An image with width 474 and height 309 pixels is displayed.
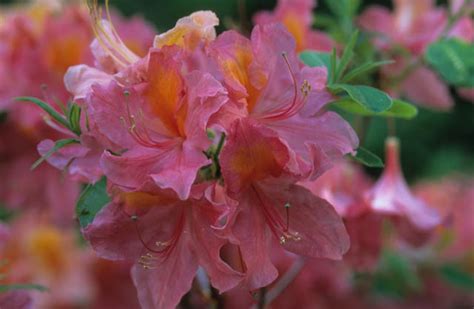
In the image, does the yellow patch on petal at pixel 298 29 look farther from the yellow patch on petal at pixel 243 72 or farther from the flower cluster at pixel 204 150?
the yellow patch on petal at pixel 243 72

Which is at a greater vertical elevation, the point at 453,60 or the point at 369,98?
the point at 369,98

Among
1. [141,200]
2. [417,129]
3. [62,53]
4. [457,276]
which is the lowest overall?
[417,129]

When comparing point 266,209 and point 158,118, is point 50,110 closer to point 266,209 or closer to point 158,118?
point 158,118

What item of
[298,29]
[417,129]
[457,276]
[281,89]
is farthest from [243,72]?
[417,129]

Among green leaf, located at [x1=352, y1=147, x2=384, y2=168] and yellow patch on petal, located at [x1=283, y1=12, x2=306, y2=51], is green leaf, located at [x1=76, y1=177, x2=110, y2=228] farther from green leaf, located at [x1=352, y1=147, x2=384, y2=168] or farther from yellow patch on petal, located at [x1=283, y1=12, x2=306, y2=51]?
yellow patch on petal, located at [x1=283, y1=12, x2=306, y2=51]

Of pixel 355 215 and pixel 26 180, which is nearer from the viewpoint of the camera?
pixel 355 215

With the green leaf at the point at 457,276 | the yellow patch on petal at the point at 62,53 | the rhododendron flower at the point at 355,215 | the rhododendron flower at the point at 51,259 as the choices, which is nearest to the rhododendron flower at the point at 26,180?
the yellow patch on petal at the point at 62,53

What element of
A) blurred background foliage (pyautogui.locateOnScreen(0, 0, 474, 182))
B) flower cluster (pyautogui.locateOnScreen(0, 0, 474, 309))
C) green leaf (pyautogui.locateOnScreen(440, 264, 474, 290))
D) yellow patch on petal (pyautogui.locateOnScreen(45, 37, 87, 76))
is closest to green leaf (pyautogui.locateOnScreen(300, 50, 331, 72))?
flower cluster (pyautogui.locateOnScreen(0, 0, 474, 309))
